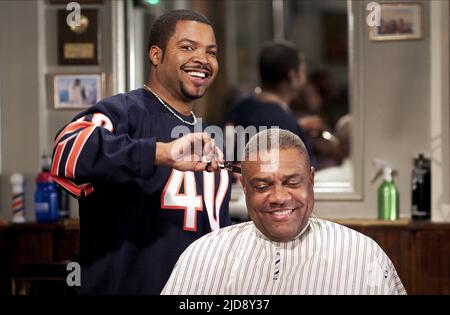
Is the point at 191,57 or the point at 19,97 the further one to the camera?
the point at 19,97

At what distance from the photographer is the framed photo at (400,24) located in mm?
→ 3496

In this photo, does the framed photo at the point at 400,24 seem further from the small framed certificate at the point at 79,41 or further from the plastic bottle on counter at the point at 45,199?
the plastic bottle on counter at the point at 45,199

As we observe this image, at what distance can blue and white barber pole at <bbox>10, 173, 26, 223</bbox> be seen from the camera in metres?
3.51

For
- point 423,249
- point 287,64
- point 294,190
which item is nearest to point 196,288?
point 294,190

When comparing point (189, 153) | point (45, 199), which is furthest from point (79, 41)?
point (189, 153)

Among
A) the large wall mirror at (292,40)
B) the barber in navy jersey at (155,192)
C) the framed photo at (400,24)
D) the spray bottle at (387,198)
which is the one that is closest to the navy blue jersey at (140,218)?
the barber in navy jersey at (155,192)

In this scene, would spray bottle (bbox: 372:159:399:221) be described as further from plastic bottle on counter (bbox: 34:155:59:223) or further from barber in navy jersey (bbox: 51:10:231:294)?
barber in navy jersey (bbox: 51:10:231:294)

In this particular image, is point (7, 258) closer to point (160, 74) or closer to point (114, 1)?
point (114, 1)

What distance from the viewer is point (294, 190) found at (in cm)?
184

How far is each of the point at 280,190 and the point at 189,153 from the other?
213mm

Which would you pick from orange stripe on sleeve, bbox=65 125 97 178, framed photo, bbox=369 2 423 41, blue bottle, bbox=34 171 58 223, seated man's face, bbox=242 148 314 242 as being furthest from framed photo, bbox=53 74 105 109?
seated man's face, bbox=242 148 314 242

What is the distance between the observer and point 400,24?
11.5ft

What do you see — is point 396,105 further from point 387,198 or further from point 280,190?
point 280,190

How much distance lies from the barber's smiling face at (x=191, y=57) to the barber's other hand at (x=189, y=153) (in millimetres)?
243
